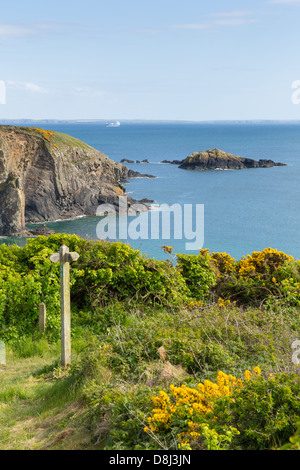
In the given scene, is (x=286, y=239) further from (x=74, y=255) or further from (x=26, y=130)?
(x=74, y=255)

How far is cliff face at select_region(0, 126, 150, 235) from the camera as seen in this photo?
54375mm

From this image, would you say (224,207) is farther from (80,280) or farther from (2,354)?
(2,354)

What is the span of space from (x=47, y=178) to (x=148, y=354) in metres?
55.5

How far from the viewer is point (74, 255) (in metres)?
7.91

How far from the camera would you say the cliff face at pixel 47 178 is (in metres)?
54.4

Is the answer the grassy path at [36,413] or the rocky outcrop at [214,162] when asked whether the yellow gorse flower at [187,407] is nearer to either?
the grassy path at [36,413]

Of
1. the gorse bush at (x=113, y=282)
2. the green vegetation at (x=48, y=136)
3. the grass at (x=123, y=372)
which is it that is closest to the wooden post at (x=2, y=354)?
the grass at (x=123, y=372)

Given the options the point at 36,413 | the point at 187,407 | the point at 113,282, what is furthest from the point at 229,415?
the point at 113,282

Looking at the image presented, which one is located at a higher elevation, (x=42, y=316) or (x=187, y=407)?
(x=187, y=407)

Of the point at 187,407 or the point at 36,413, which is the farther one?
the point at 36,413

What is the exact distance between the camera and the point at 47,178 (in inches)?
2370

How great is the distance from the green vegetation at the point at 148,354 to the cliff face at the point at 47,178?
43.7 meters

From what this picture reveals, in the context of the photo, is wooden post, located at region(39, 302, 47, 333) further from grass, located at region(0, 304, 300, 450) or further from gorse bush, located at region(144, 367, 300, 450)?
gorse bush, located at region(144, 367, 300, 450)
